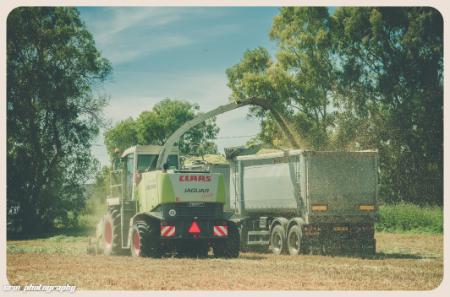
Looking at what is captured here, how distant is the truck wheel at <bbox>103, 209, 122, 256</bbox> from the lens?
21.0m

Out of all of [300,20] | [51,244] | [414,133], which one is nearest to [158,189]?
[51,244]

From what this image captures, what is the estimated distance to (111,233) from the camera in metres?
21.5

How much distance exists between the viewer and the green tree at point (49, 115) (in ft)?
68.0

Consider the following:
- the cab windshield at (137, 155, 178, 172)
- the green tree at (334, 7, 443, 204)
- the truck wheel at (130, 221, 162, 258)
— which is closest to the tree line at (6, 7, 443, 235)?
the green tree at (334, 7, 443, 204)

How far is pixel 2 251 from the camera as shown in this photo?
625 inches

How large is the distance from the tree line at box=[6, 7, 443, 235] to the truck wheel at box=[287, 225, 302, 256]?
129 inches

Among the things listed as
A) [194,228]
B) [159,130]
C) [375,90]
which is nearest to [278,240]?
[194,228]

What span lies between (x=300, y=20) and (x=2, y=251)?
57.0ft

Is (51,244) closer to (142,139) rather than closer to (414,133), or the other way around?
(142,139)

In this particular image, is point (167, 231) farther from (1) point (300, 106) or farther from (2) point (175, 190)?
(1) point (300, 106)

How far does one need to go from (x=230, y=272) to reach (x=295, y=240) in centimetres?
596

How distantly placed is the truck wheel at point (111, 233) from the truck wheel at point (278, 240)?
186 inches

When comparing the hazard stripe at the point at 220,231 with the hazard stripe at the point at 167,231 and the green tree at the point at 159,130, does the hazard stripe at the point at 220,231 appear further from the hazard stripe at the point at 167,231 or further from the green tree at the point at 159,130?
the green tree at the point at 159,130

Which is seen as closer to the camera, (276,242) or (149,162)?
(149,162)
